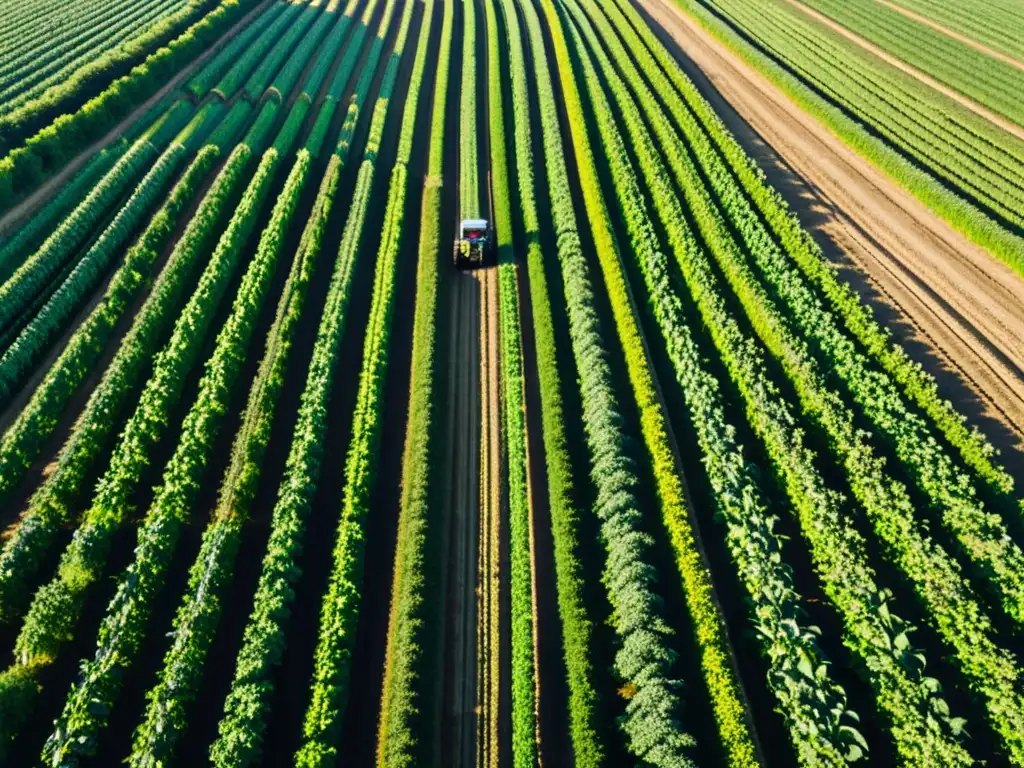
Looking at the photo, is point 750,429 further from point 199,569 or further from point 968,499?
point 199,569

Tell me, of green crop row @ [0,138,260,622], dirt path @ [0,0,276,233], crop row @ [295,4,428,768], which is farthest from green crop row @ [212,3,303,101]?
green crop row @ [0,138,260,622]

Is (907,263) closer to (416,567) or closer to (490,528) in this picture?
(490,528)

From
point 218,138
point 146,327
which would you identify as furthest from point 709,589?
point 218,138

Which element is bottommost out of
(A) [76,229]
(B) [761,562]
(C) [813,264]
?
(B) [761,562]

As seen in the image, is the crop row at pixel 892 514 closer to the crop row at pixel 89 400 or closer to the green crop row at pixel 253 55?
the crop row at pixel 89 400

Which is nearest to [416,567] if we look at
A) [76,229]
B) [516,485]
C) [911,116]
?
[516,485]

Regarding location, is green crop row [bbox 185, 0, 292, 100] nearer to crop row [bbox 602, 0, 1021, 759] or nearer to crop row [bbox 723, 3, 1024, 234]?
crop row [bbox 602, 0, 1021, 759]
